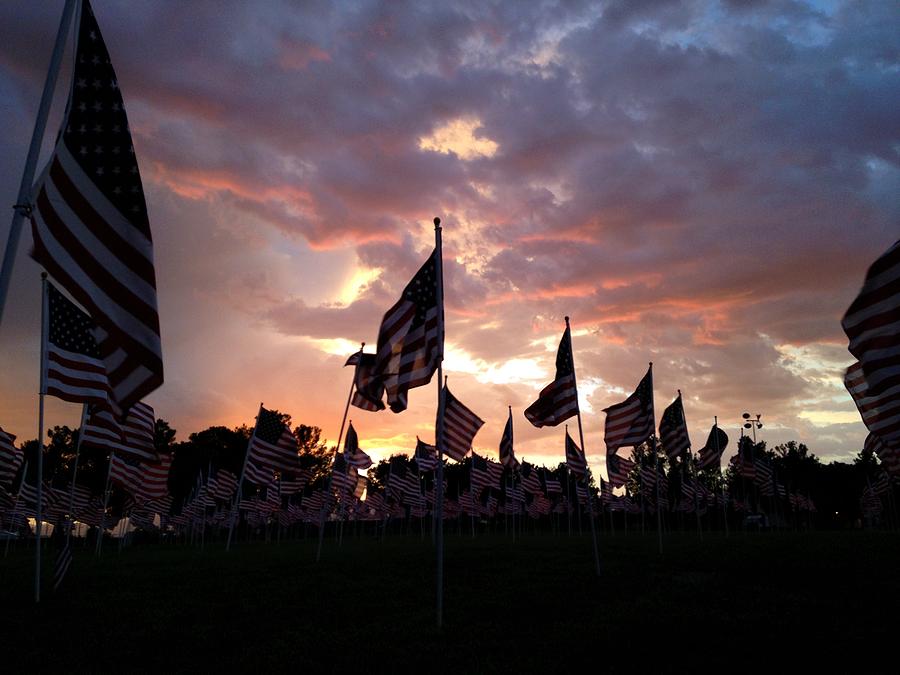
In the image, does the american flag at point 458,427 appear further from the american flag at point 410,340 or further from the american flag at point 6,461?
the american flag at point 6,461

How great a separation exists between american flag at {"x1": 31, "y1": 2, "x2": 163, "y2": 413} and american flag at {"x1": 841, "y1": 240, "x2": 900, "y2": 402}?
37.6 ft

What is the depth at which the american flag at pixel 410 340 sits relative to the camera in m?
16.7

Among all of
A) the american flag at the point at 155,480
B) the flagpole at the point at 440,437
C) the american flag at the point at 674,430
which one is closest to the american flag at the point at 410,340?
the flagpole at the point at 440,437

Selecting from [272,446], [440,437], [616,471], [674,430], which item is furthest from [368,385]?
[616,471]

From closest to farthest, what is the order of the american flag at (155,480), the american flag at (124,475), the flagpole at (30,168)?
the flagpole at (30,168)
the american flag at (124,475)
the american flag at (155,480)

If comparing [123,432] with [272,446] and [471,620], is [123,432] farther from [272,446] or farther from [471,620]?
[471,620]

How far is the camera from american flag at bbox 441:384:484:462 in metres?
29.9

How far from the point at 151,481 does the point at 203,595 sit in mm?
21732

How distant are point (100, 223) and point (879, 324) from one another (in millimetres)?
12095

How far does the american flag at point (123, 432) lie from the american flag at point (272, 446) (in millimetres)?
10090

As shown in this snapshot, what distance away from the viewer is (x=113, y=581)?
24266 mm

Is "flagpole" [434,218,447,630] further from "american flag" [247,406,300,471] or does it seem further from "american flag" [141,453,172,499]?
"american flag" [141,453,172,499]

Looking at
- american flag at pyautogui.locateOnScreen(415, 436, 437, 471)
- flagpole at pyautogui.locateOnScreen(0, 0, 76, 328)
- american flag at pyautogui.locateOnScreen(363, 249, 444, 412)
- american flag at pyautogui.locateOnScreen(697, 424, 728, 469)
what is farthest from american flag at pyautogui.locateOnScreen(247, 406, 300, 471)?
american flag at pyautogui.locateOnScreen(697, 424, 728, 469)

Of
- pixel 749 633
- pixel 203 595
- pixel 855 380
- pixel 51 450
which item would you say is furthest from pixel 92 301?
pixel 51 450
